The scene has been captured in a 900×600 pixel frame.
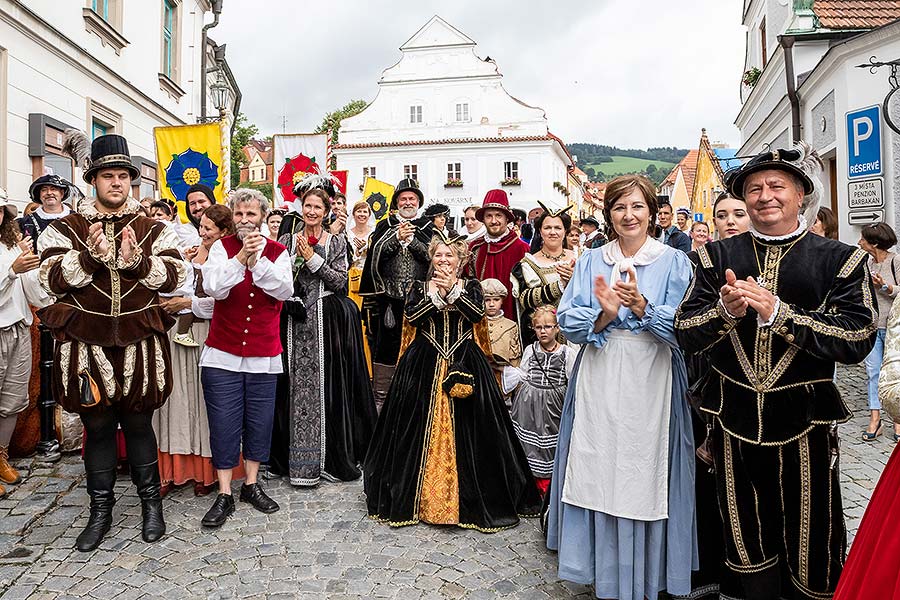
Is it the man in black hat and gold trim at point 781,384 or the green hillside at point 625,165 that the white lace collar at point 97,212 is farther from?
the green hillside at point 625,165

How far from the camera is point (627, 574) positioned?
9.26 feet

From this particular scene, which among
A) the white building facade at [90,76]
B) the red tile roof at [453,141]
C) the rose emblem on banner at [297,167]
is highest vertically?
the red tile roof at [453,141]

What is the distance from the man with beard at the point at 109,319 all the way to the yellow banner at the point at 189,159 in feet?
11.4

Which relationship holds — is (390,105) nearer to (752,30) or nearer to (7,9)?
(752,30)

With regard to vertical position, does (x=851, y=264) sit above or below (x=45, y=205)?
below

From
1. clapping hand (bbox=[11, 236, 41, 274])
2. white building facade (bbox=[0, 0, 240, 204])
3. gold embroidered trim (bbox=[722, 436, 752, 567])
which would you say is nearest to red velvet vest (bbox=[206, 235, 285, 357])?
clapping hand (bbox=[11, 236, 41, 274])

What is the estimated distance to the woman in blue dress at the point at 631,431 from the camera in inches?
111

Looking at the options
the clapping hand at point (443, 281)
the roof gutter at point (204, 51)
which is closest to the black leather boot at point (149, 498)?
the clapping hand at point (443, 281)

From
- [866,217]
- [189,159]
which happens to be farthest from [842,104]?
[189,159]

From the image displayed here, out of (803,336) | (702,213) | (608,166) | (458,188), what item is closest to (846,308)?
(803,336)

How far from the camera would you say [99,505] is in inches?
144

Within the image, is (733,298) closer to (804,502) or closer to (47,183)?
(804,502)

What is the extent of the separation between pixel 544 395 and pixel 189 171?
492 cm

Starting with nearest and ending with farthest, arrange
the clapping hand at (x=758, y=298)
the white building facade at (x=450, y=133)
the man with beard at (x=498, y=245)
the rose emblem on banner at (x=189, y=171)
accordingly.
Result: the clapping hand at (x=758, y=298) < the man with beard at (x=498, y=245) < the rose emblem on banner at (x=189, y=171) < the white building facade at (x=450, y=133)
